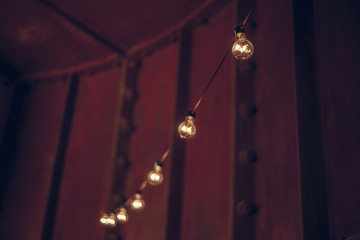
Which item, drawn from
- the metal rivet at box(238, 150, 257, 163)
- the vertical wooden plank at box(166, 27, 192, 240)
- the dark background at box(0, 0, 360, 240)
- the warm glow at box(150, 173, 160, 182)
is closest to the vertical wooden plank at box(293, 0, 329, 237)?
the dark background at box(0, 0, 360, 240)

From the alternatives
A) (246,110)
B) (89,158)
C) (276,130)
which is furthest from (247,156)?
(89,158)

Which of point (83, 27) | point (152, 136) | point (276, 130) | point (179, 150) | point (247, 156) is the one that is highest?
Answer: point (83, 27)

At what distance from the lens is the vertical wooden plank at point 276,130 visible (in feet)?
9.95

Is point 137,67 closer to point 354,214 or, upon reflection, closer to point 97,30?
point 97,30

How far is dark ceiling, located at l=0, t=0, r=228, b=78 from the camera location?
525cm

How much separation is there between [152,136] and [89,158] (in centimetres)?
153

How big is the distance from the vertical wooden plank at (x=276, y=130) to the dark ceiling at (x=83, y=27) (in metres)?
1.34

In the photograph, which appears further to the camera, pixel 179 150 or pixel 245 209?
pixel 179 150

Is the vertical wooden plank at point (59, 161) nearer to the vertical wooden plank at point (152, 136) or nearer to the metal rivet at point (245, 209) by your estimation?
the vertical wooden plank at point (152, 136)

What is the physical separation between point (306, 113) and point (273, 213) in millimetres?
969

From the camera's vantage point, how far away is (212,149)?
13.8 ft

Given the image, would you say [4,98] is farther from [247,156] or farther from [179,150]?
[247,156]

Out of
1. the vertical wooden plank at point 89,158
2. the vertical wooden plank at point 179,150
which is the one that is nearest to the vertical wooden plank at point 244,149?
the vertical wooden plank at point 179,150

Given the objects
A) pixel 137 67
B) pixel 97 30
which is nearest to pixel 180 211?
pixel 137 67
